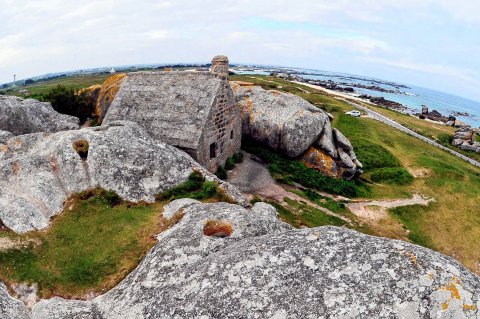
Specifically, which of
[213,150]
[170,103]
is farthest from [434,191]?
[170,103]

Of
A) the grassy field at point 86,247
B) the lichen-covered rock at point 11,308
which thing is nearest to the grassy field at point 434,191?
the grassy field at point 86,247

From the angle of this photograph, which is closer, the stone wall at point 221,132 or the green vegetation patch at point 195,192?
the green vegetation patch at point 195,192

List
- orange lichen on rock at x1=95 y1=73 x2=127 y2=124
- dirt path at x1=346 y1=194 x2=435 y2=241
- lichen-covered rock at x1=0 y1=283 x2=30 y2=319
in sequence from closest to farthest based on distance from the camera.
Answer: lichen-covered rock at x1=0 y1=283 x2=30 y2=319 < dirt path at x1=346 y1=194 x2=435 y2=241 < orange lichen on rock at x1=95 y1=73 x2=127 y2=124

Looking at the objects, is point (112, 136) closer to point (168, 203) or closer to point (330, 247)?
point (168, 203)

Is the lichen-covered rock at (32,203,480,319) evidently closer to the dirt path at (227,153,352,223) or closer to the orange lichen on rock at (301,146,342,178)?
the dirt path at (227,153,352,223)

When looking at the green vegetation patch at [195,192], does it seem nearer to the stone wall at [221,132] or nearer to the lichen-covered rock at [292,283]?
the stone wall at [221,132]

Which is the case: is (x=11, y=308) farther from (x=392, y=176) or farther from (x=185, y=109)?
(x=392, y=176)

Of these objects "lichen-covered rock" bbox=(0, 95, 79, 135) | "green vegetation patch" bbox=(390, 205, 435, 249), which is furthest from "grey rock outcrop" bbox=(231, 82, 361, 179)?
"lichen-covered rock" bbox=(0, 95, 79, 135)
